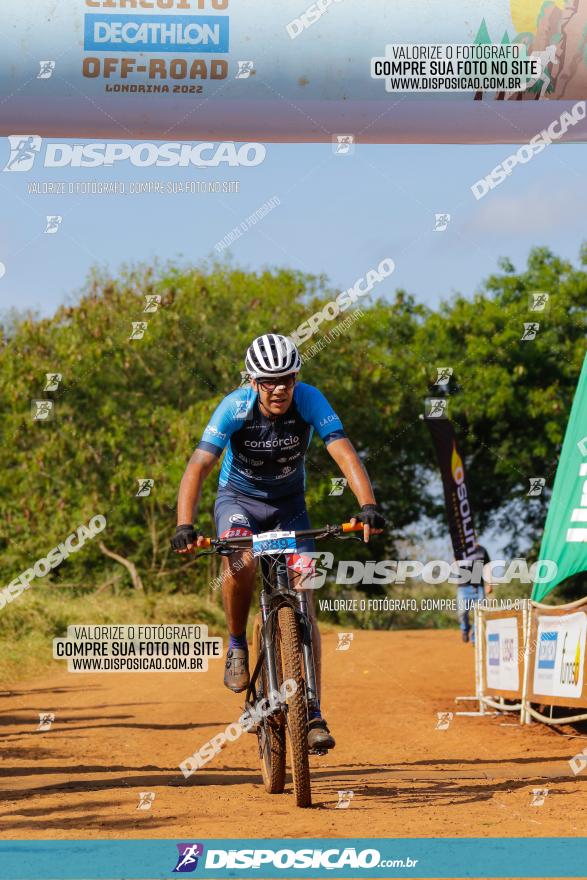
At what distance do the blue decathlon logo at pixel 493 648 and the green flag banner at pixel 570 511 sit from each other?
0.71 meters

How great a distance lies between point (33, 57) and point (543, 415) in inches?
1105

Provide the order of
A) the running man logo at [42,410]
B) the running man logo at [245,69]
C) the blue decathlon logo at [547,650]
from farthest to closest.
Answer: the running man logo at [42,410]
the blue decathlon logo at [547,650]
the running man logo at [245,69]

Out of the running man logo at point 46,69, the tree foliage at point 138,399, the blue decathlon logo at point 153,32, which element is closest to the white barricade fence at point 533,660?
the blue decathlon logo at point 153,32

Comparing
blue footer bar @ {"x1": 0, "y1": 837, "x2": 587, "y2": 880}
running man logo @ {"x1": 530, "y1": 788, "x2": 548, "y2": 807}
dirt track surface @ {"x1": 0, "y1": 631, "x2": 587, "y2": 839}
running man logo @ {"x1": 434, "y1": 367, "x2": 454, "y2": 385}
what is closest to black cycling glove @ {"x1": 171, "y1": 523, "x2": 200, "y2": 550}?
dirt track surface @ {"x1": 0, "y1": 631, "x2": 587, "y2": 839}

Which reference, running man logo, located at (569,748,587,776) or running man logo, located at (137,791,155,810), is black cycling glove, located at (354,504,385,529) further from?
running man logo, located at (569,748,587,776)

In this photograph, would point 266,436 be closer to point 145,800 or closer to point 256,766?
point 145,800

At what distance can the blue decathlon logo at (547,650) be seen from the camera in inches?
423

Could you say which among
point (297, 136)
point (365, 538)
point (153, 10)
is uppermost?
point (153, 10)

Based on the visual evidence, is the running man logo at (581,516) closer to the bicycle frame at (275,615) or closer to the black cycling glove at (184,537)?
the bicycle frame at (275,615)

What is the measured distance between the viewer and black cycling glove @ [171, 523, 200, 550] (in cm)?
625

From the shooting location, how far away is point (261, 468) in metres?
6.83

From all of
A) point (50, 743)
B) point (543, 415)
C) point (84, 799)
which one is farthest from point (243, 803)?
point (543, 415)

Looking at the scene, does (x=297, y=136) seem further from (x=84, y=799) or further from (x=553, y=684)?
(x=553, y=684)

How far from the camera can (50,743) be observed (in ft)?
34.5
